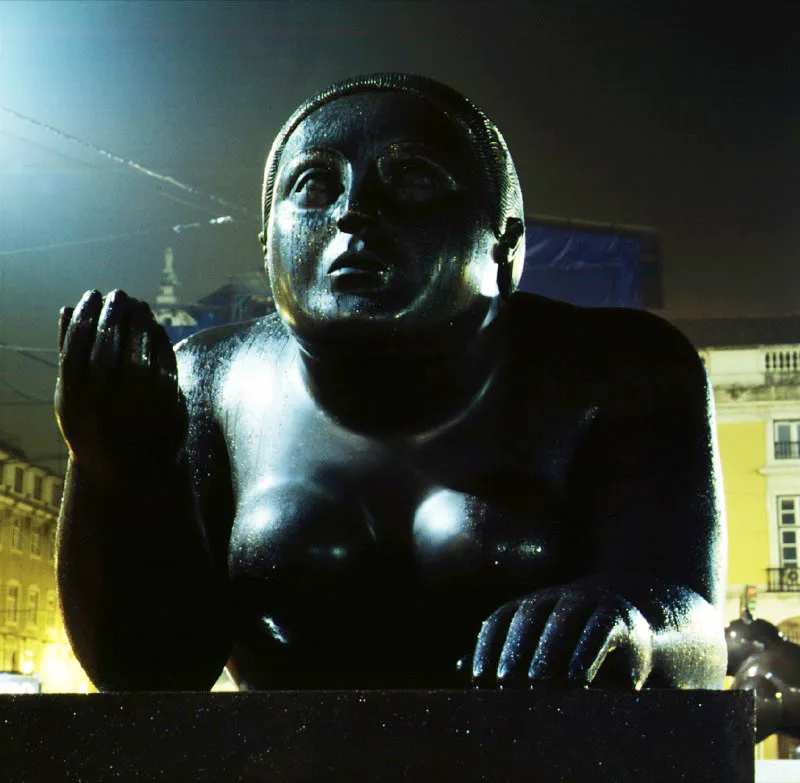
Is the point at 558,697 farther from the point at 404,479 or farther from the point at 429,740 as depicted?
the point at 404,479

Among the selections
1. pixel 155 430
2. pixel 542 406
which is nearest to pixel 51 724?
pixel 155 430

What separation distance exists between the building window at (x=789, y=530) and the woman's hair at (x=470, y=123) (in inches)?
821

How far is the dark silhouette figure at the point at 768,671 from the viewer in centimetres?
443

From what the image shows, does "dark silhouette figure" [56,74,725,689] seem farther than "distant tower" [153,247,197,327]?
No

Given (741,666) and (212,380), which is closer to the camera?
(212,380)

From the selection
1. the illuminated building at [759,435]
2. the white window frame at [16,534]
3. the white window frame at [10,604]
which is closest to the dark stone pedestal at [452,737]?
the white window frame at [16,534]

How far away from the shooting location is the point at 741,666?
16.4ft

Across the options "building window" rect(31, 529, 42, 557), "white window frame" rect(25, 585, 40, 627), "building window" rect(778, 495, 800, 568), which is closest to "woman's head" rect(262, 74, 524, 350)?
"building window" rect(31, 529, 42, 557)

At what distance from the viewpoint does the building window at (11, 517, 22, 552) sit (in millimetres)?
13227

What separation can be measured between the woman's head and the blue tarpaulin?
30.1 ft

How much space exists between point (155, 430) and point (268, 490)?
0.25 m

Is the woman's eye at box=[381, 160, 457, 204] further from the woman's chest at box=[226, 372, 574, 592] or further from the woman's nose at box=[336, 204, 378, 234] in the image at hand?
the woman's chest at box=[226, 372, 574, 592]

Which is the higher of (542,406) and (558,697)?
(542,406)

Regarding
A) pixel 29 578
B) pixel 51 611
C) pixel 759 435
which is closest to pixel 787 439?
pixel 759 435
